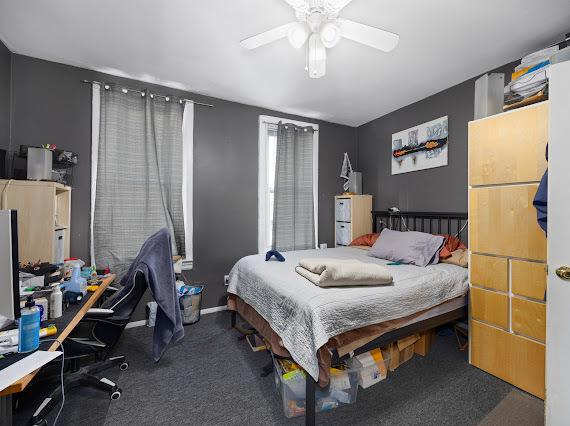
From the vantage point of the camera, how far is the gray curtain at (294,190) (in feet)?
11.6

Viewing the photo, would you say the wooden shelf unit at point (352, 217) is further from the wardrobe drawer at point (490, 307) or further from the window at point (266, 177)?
the wardrobe drawer at point (490, 307)

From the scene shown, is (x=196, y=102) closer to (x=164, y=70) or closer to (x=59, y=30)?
(x=164, y=70)

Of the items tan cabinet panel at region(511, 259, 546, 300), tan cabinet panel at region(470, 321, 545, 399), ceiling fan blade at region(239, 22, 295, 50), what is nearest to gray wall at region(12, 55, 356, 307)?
ceiling fan blade at region(239, 22, 295, 50)

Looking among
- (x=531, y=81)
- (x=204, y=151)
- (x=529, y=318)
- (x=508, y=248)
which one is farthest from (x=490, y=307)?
(x=204, y=151)

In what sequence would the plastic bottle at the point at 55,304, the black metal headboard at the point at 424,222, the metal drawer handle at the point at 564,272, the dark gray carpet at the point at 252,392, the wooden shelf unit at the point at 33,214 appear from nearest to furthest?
1. the metal drawer handle at the point at 564,272
2. the plastic bottle at the point at 55,304
3. the dark gray carpet at the point at 252,392
4. the wooden shelf unit at the point at 33,214
5. the black metal headboard at the point at 424,222

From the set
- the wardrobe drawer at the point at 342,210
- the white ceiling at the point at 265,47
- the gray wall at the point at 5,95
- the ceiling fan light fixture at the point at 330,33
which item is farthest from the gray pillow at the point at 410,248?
the gray wall at the point at 5,95

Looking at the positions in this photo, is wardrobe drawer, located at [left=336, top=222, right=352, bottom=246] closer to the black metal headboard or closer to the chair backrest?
the black metal headboard

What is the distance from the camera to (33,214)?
6.34 feet

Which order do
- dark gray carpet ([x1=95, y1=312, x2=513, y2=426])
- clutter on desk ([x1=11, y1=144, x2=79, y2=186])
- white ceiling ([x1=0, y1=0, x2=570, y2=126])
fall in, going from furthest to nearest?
clutter on desk ([x1=11, y1=144, x2=79, y2=186]) → white ceiling ([x1=0, y1=0, x2=570, y2=126]) → dark gray carpet ([x1=95, y1=312, x2=513, y2=426])

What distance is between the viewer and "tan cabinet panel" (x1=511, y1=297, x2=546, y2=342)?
1670mm

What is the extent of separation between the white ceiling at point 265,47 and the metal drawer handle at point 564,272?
176 centimetres

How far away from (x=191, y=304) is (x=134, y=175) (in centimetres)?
153

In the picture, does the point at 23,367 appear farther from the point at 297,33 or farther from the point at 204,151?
the point at 204,151

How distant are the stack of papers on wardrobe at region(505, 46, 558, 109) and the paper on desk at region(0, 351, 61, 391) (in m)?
3.06
